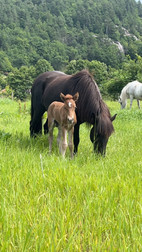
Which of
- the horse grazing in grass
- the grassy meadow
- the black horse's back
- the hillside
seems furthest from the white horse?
the hillside

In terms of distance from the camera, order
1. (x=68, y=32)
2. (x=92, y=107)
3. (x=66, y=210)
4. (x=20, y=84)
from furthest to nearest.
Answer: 1. (x=68, y=32)
2. (x=20, y=84)
3. (x=92, y=107)
4. (x=66, y=210)

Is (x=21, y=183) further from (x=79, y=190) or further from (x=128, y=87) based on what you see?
(x=128, y=87)

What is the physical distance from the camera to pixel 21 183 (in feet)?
8.03

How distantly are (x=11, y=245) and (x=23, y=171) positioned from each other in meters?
1.32

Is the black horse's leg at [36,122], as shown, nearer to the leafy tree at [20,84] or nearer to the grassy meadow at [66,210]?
the grassy meadow at [66,210]

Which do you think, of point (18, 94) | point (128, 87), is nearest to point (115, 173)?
point (128, 87)

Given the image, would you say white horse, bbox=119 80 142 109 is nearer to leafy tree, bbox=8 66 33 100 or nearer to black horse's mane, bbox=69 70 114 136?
black horse's mane, bbox=69 70 114 136

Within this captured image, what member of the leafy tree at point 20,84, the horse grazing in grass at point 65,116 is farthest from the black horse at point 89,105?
the leafy tree at point 20,84

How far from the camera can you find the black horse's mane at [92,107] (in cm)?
392

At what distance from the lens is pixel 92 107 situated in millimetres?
4098

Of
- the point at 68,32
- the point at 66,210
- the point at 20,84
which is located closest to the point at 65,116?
the point at 66,210

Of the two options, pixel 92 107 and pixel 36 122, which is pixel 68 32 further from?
pixel 92 107

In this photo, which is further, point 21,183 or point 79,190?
point 21,183

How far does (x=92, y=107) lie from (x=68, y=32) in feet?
496
